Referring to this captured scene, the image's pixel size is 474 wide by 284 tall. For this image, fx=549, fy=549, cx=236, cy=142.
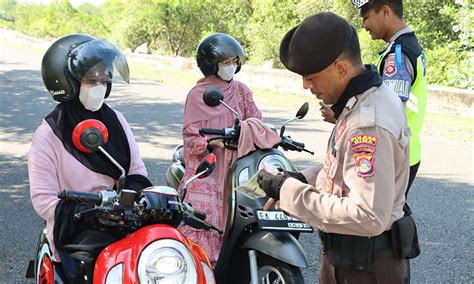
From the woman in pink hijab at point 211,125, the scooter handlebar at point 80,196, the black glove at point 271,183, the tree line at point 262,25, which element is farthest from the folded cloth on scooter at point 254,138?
the tree line at point 262,25

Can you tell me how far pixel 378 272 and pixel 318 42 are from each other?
35.0 inches

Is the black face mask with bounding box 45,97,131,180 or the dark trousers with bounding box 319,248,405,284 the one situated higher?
the black face mask with bounding box 45,97,131,180

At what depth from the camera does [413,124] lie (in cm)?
304

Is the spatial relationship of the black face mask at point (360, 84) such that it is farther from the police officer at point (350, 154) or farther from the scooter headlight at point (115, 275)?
the scooter headlight at point (115, 275)

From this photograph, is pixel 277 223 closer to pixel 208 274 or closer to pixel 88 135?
pixel 208 274

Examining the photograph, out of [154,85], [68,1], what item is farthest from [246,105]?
[68,1]

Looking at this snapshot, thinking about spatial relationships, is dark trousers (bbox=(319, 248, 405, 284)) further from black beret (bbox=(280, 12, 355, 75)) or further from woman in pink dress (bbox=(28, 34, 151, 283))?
woman in pink dress (bbox=(28, 34, 151, 283))

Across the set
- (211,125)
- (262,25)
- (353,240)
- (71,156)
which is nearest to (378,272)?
(353,240)

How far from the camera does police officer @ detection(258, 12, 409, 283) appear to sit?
174 cm

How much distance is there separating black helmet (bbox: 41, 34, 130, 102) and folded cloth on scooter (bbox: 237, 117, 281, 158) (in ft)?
3.43

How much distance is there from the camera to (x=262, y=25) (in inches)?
867

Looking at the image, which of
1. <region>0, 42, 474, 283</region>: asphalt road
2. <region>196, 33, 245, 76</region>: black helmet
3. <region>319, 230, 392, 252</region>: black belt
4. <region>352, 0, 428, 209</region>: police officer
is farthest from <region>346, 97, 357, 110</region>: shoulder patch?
<region>0, 42, 474, 283</region>: asphalt road

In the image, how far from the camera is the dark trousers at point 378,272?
80.3 inches

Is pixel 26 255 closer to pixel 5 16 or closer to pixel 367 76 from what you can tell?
pixel 367 76
